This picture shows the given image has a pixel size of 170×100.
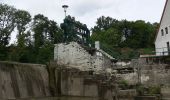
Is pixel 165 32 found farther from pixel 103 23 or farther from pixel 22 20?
pixel 103 23

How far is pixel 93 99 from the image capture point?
19.2m

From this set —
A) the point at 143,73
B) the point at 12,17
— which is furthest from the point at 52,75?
the point at 12,17

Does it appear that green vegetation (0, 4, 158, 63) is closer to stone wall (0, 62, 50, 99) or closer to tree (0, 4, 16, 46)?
tree (0, 4, 16, 46)

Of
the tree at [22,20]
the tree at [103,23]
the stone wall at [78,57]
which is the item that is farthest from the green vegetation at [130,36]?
the stone wall at [78,57]

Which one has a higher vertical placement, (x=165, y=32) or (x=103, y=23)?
(x=103, y=23)

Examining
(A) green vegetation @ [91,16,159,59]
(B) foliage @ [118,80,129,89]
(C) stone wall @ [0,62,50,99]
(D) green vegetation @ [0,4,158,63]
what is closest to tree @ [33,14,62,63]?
(D) green vegetation @ [0,4,158,63]

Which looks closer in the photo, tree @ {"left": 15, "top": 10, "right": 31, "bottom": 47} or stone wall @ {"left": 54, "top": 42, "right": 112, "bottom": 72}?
stone wall @ {"left": 54, "top": 42, "right": 112, "bottom": 72}

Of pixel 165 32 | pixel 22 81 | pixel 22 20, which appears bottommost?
pixel 22 81

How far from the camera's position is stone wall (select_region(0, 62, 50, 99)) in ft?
48.6

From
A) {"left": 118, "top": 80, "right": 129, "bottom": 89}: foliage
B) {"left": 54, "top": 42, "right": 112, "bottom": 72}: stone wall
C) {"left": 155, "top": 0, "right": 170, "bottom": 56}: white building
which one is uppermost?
{"left": 155, "top": 0, "right": 170, "bottom": 56}: white building

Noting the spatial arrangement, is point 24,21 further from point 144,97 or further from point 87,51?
point 144,97

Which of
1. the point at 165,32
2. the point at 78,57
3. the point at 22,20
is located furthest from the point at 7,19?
the point at 78,57

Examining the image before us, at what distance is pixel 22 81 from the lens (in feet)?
52.8

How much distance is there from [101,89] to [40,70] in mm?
3539
